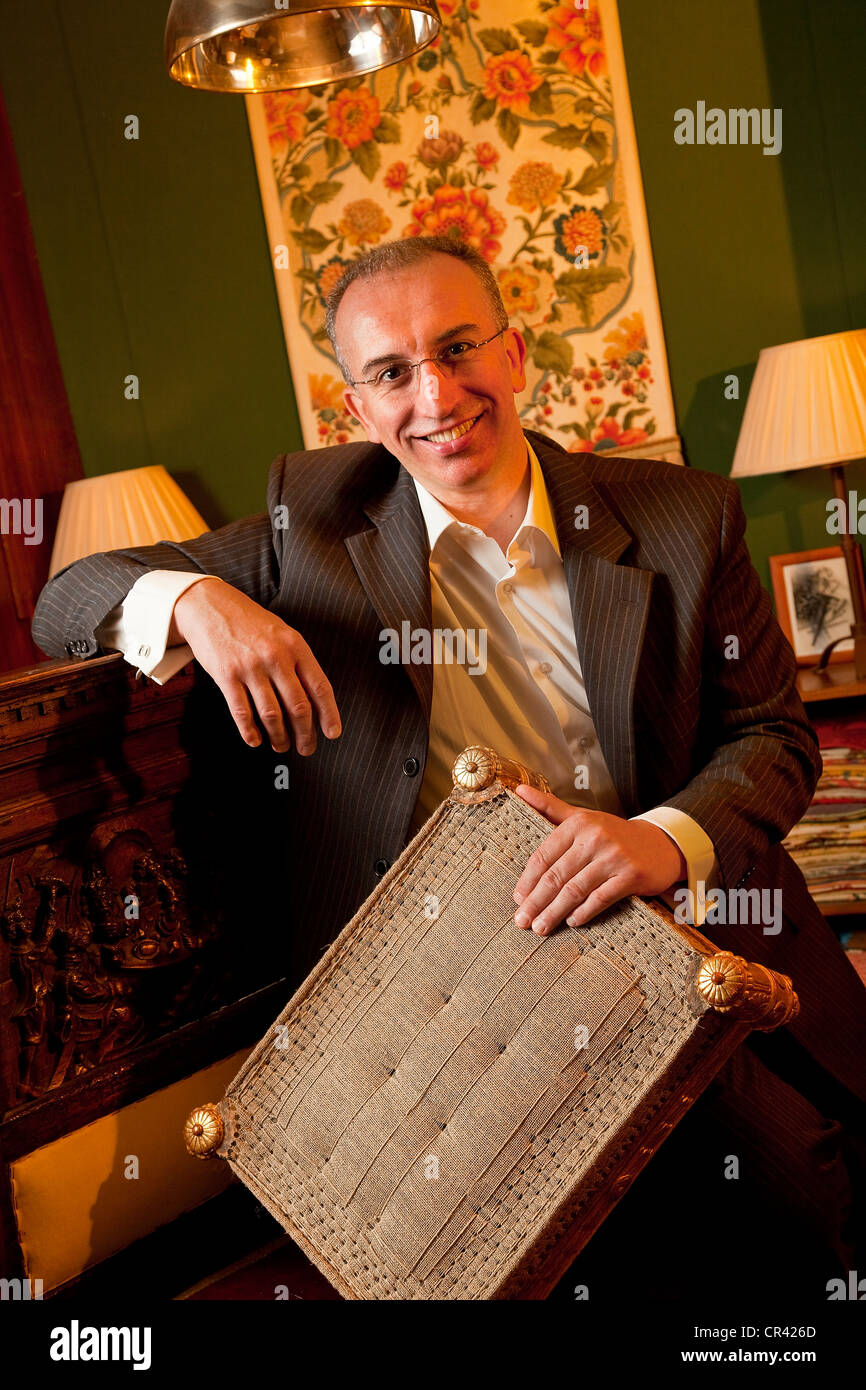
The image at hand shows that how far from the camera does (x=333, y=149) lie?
3.85 m

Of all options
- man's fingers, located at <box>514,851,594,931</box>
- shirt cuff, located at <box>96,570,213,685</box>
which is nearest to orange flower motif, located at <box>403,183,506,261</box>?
shirt cuff, located at <box>96,570,213,685</box>

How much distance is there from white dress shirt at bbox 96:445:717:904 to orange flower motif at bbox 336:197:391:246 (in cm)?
236

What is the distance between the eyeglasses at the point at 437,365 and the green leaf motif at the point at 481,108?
2341 millimetres

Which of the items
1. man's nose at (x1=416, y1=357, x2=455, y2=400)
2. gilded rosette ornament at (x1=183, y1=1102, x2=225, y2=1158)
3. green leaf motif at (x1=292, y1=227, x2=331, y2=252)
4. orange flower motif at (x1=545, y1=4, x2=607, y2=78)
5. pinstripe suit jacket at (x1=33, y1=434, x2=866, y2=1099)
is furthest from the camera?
green leaf motif at (x1=292, y1=227, x2=331, y2=252)

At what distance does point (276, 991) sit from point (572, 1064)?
0.55 meters

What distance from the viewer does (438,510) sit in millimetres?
1762

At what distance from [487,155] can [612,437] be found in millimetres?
933

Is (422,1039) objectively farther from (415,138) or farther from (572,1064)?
(415,138)

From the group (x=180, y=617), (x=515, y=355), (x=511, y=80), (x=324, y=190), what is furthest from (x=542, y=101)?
(x=180, y=617)

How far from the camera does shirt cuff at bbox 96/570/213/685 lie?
4.72 feet

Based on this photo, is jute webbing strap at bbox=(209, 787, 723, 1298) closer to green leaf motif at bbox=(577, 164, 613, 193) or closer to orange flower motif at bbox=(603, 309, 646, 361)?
orange flower motif at bbox=(603, 309, 646, 361)

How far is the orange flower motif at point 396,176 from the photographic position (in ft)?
12.5

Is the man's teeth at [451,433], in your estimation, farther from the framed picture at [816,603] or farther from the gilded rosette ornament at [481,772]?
the framed picture at [816,603]

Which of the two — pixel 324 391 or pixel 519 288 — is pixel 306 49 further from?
pixel 324 391
